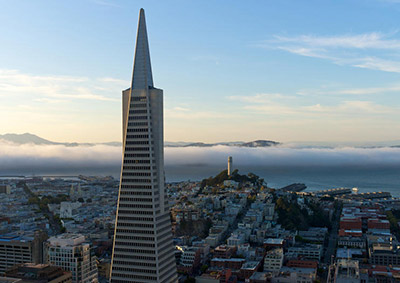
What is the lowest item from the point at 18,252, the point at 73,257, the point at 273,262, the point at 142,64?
the point at 273,262

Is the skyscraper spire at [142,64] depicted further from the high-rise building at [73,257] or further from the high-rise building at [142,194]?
the high-rise building at [73,257]

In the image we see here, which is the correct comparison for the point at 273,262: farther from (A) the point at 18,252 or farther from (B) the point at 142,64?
(B) the point at 142,64

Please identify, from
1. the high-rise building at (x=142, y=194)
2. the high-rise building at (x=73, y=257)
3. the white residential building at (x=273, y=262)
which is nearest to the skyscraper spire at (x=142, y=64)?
the high-rise building at (x=142, y=194)

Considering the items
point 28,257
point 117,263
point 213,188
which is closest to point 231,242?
point 28,257

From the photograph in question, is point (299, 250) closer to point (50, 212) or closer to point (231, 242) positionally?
point (231, 242)

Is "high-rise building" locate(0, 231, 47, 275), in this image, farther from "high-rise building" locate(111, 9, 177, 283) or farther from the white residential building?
the white residential building

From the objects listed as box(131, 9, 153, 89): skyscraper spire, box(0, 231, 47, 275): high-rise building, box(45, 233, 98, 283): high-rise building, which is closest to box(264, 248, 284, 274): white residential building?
box(45, 233, 98, 283): high-rise building

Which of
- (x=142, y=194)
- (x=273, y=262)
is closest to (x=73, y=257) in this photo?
(x=142, y=194)
